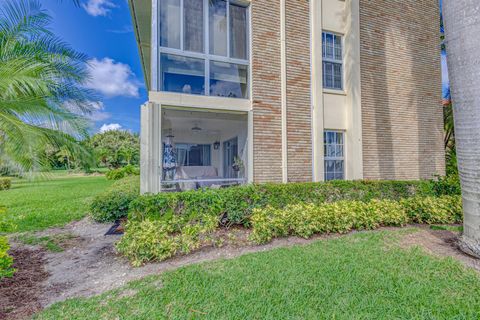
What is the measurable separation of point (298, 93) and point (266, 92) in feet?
3.97

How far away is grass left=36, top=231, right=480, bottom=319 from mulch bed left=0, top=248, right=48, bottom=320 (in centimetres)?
42

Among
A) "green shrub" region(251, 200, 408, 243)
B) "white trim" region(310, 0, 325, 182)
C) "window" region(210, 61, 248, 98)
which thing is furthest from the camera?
"white trim" region(310, 0, 325, 182)

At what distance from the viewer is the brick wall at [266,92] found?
8.30m

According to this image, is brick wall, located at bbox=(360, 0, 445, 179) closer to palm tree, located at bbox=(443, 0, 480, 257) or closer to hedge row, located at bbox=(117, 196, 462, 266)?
hedge row, located at bbox=(117, 196, 462, 266)

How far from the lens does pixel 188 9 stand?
8000mm

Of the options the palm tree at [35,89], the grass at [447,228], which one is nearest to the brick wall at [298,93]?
the grass at [447,228]

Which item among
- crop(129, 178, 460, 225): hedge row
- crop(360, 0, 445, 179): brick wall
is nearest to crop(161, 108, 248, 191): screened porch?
crop(129, 178, 460, 225): hedge row

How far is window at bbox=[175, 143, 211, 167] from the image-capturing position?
49.9ft

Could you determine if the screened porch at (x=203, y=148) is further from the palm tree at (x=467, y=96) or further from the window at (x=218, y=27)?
the palm tree at (x=467, y=96)

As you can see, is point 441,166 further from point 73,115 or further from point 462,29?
point 73,115

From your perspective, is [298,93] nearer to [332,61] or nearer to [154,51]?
[332,61]

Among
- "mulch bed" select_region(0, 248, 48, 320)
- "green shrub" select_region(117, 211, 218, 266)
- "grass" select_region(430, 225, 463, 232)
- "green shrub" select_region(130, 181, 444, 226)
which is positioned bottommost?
"mulch bed" select_region(0, 248, 48, 320)

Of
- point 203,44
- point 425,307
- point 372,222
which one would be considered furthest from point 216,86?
point 425,307

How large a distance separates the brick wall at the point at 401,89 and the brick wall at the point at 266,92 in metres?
3.52
